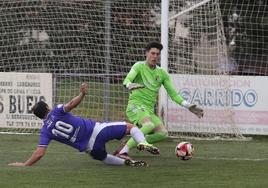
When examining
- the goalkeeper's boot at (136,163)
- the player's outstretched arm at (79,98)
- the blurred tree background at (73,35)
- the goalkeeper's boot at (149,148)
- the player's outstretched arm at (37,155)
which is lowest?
the goalkeeper's boot at (136,163)

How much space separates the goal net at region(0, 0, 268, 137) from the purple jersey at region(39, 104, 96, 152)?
6161 millimetres

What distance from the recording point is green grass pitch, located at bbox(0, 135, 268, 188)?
9.23 metres

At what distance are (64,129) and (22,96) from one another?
23.8 ft

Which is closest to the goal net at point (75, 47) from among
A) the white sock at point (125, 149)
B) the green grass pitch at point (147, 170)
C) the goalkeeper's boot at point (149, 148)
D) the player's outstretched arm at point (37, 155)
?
the green grass pitch at point (147, 170)

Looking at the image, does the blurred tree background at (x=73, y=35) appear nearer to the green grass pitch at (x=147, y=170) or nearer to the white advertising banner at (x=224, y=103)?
the white advertising banner at (x=224, y=103)

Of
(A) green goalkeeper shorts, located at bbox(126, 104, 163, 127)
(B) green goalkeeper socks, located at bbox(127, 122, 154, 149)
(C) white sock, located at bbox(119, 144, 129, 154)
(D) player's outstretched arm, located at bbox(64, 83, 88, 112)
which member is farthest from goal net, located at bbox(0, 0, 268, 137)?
(D) player's outstretched arm, located at bbox(64, 83, 88, 112)

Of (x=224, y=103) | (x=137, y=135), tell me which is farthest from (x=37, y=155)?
(x=224, y=103)

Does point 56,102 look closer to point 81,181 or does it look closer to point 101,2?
point 101,2

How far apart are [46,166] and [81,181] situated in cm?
186

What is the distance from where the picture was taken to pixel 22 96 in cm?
1800

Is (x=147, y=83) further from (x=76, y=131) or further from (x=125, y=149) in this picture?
(x=76, y=131)

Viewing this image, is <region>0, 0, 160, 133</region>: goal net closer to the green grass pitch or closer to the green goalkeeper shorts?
the green grass pitch

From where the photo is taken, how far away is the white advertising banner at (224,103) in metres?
16.9

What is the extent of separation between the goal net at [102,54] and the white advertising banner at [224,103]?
0.08 feet
